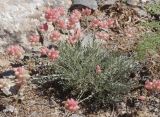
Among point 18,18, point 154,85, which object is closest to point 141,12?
point 18,18

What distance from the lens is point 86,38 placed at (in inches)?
208

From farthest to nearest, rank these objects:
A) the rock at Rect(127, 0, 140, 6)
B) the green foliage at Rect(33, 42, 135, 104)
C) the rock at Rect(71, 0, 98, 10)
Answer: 1. the rock at Rect(127, 0, 140, 6)
2. the rock at Rect(71, 0, 98, 10)
3. the green foliage at Rect(33, 42, 135, 104)

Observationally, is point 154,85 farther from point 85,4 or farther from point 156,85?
point 85,4

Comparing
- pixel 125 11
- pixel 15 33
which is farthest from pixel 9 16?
pixel 125 11

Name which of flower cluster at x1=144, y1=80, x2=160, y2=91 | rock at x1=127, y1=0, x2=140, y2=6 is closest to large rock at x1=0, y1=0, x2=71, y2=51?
rock at x1=127, y1=0, x2=140, y2=6

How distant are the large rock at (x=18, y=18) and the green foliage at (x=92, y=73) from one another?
0.66 m

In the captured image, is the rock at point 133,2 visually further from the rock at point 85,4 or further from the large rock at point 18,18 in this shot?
the large rock at point 18,18

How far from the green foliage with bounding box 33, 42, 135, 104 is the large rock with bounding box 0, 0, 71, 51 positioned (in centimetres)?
66

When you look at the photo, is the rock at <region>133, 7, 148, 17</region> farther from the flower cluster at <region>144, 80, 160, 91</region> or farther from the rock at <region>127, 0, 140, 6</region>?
the flower cluster at <region>144, 80, 160, 91</region>

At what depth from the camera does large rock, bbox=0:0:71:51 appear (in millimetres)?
5168

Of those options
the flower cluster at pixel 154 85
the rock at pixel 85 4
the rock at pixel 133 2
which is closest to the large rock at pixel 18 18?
the rock at pixel 85 4

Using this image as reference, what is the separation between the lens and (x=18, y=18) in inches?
207

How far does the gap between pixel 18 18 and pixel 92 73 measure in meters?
1.25

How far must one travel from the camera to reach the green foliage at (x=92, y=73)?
453 cm
